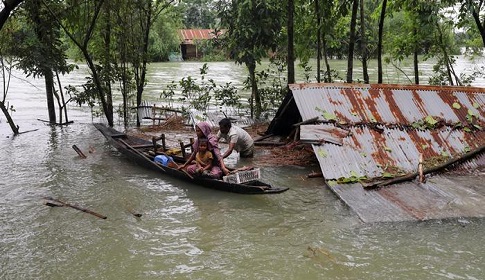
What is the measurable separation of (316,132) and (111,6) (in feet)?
24.6

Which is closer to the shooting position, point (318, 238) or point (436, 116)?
point (318, 238)

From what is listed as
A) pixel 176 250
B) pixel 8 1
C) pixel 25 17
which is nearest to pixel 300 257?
pixel 176 250

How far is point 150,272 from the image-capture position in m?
5.09

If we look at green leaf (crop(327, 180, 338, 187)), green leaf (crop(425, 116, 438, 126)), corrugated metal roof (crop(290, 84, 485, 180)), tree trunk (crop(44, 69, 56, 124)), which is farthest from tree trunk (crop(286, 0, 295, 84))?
tree trunk (crop(44, 69, 56, 124))

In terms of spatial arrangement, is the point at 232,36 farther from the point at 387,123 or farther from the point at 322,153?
the point at 322,153

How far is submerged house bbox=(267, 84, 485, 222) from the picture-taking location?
6.55m

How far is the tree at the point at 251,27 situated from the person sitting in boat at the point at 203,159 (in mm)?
5851

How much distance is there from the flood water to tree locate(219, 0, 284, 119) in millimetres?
5698

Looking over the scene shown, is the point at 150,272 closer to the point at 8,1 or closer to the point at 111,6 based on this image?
the point at 8,1

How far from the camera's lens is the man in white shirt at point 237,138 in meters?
8.57

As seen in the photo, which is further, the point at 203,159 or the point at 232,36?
the point at 232,36

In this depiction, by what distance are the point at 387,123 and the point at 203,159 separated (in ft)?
12.1

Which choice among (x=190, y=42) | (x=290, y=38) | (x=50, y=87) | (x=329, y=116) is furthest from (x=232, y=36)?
(x=190, y=42)

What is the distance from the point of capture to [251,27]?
12922mm
